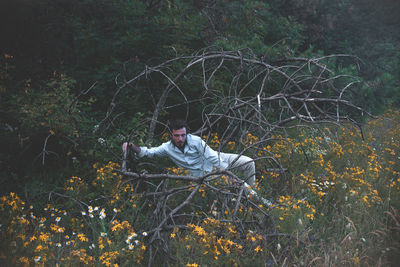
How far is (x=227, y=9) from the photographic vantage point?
24.1ft

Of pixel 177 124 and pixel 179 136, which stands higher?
pixel 177 124

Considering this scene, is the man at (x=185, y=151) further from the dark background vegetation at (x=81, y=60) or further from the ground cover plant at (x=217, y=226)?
the dark background vegetation at (x=81, y=60)

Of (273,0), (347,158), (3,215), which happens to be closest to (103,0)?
(3,215)

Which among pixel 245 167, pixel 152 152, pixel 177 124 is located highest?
pixel 177 124

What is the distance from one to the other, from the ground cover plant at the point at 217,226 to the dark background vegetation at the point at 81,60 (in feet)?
1.68

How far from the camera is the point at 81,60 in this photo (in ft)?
20.7

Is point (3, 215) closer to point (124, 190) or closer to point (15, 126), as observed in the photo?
point (124, 190)

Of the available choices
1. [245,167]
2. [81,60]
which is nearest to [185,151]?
[245,167]

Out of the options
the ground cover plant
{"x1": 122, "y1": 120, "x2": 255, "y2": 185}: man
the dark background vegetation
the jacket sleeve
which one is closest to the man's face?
{"x1": 122, "y1": 120, "x2": 255, "y2": 185}: man

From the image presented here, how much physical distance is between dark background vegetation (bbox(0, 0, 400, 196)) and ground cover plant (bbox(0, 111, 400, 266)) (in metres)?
0.51

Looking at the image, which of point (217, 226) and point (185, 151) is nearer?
point (217, 226)

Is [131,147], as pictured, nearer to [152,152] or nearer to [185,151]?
[152,152]

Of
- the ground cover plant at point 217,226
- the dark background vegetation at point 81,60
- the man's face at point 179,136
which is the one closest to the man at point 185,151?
the man's face at point 179,136

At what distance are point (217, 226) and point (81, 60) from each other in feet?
13.8
